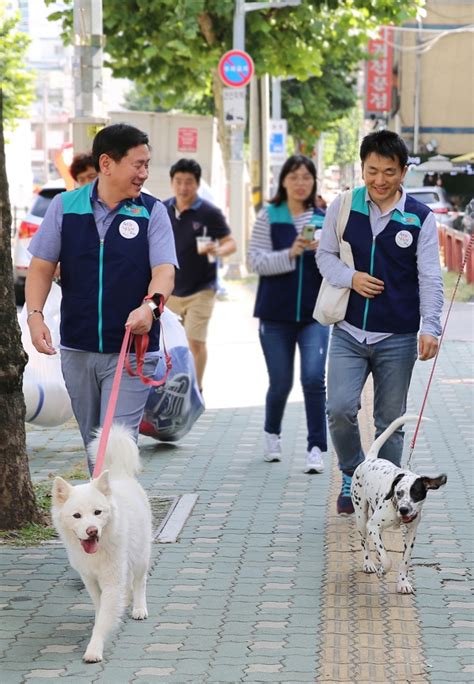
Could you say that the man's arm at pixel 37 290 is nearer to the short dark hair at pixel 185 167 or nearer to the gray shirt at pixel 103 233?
the gray shirt at pixel 103 233

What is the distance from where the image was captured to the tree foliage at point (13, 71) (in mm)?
41969

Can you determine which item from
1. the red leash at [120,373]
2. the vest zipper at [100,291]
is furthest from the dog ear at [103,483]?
the vest zipper at [100,291]

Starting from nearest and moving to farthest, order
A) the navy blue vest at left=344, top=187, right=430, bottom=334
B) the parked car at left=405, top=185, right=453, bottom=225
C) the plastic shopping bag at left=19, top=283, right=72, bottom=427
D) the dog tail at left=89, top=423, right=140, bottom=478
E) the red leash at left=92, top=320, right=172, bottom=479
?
the red leash at left=92, top=320, right=172, bottom=479, the dog tail at left=89, top=423, right=140, bottom=478, the navy blue vest at left=344, top=187, right=430, bottom=334, the plastic shopping bag at left=19, top=283, right=72, bottom=427, the parked car at left=405, top=185, right=453, bottom=225

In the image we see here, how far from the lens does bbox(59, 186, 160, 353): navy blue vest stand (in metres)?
5.92

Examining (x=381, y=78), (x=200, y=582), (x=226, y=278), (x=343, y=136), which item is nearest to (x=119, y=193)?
(x=200, y=582)

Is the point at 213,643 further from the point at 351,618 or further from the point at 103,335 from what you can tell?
the point at 103,335

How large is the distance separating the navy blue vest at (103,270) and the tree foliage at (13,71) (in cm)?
3315

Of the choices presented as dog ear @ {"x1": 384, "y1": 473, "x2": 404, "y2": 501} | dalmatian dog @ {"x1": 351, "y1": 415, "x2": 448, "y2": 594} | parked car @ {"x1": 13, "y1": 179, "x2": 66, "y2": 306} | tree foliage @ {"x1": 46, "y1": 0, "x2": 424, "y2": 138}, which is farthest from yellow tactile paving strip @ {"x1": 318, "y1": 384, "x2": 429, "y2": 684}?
tree foliage @ {"x1": 46, "y1": 0, "x2": 424, "y2": 138}

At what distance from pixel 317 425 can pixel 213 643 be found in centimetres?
378

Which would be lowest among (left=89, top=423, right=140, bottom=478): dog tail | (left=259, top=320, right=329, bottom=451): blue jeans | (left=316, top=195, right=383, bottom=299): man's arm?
(left=259, top=320, right=329, bottom=451): blue jeans

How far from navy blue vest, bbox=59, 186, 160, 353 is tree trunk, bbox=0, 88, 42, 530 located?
1.01 m

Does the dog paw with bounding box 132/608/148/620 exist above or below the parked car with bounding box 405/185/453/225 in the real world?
above

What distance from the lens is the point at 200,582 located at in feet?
20.5

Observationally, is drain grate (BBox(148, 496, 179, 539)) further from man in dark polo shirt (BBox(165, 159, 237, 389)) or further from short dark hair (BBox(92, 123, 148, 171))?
man in dark polo shirt (BBox(165, 159, 237, 389))
